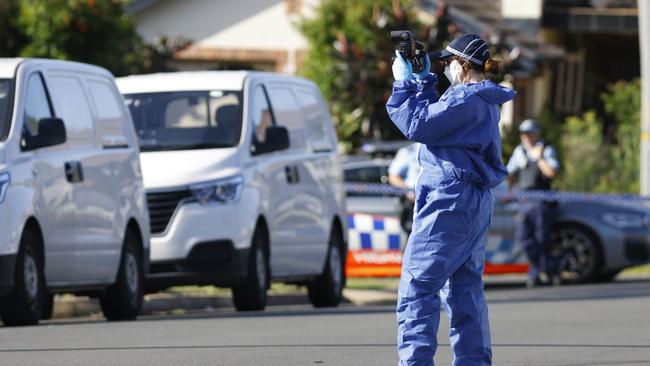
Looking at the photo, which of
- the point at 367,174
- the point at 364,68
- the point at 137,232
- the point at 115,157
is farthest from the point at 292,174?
the point at 364,68

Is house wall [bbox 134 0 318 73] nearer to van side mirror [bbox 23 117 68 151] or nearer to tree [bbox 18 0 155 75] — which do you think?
tree [bbox 18 0 155 75]

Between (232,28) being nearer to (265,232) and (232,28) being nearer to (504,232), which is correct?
(504,232)

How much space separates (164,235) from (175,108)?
1386 mm

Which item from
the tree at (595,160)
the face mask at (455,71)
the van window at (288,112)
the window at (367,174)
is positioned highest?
the face mask at (455,71)

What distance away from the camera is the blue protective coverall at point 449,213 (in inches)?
325

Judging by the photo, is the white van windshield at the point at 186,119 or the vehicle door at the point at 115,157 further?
the white van windshield at the point at 186,119

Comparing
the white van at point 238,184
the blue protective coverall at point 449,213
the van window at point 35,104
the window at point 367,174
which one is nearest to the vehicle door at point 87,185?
the van window at point 35,104

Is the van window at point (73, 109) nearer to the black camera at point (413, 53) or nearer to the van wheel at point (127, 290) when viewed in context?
the van wheel at point (127, 290)

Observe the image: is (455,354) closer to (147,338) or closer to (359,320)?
(147,338)

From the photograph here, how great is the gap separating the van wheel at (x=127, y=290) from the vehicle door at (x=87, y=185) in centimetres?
22

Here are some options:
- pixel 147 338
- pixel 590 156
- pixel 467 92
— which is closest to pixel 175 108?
pixel 147 338

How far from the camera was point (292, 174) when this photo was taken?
49.9 ft

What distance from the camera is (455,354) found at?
8.42 m

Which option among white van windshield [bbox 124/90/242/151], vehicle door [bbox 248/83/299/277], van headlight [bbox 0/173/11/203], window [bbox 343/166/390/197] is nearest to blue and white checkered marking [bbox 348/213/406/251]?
window [bbox 343/166/390/197]
